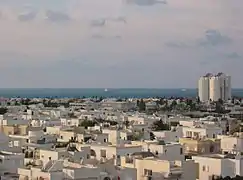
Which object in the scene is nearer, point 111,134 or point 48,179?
point 48,179

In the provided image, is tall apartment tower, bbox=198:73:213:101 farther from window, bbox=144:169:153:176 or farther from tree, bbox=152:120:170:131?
window, bbox=144:169:153:176

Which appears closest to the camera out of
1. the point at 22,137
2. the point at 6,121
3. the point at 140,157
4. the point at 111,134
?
the point at 140,157

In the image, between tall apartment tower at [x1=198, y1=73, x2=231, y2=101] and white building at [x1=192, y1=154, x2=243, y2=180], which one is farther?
tall apartment tower at [x1=198, y1=73, x2=231, y2=101]

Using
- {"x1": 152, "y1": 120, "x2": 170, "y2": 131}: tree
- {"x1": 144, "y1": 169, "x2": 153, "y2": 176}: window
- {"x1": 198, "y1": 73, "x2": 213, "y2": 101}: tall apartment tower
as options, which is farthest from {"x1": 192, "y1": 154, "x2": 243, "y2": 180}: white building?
{"x1": 198, "y1": 73, "x2": 213, "y2": 101}: tall apartment tower

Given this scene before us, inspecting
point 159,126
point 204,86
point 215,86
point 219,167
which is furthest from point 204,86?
point 219,167

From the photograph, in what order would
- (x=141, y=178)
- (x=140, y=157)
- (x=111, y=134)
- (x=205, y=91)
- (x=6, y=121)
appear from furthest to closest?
(x=205, y=91), (x=6, y=121), (x=111, y=134), (x=140, y=157), (x=141, y=178)

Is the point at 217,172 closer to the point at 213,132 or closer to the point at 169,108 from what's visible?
the point at 213,132

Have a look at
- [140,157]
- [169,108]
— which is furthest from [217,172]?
[169,108]

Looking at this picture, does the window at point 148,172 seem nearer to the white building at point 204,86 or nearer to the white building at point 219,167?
the white building at point 219,167
